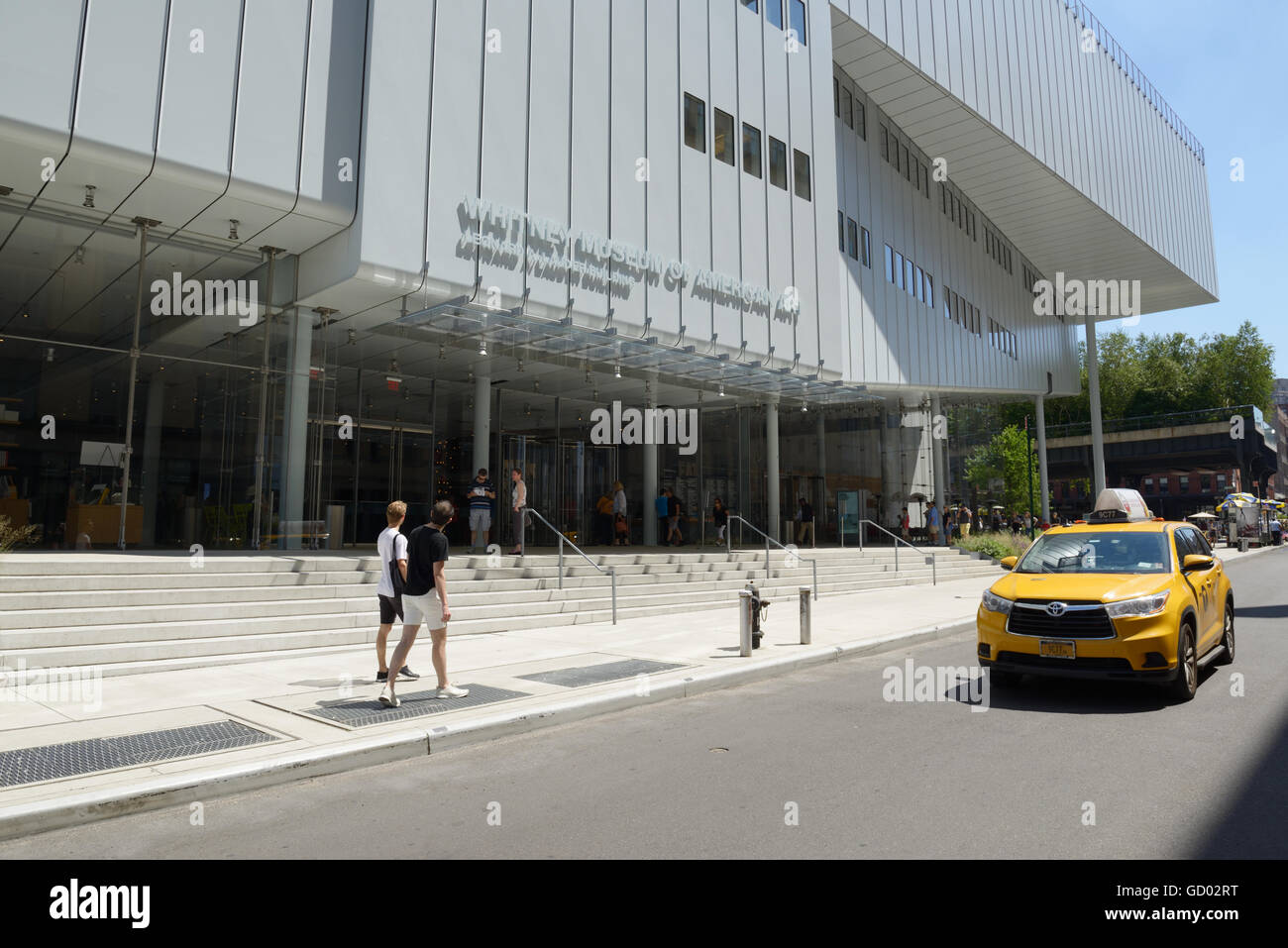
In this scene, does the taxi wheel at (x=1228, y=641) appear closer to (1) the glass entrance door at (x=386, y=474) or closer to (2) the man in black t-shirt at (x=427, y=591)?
(2) the man in black t-shirt at (x=427, y=591)

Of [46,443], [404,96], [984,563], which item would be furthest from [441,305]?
[984,563]

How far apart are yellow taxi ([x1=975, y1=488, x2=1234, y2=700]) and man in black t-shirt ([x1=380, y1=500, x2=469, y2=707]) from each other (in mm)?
5185

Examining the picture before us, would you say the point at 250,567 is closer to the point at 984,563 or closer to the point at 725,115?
the point at 725,115

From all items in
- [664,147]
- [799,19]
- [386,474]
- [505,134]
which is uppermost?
[799,19]

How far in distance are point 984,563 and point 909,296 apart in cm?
1025

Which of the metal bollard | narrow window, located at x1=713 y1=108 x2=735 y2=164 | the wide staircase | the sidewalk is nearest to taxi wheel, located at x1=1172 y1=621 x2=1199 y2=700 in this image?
the sidewalk

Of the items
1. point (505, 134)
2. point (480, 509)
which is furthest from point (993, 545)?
point (505, 134)

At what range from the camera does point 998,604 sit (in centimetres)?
827

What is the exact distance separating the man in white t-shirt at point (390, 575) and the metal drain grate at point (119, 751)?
1850mm

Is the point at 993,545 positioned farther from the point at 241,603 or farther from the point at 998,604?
the point at 241,603

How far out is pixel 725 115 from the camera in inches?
882

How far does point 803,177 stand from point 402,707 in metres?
21.4

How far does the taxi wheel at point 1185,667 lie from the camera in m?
7.62

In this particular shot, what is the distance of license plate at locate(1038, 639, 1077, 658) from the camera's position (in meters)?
7.64
